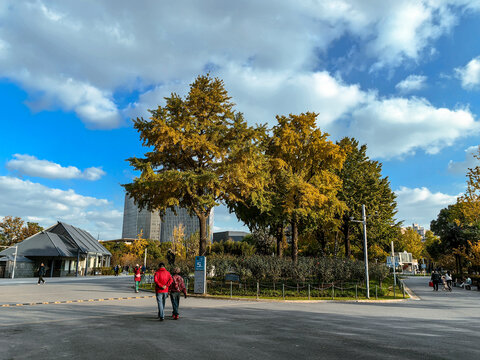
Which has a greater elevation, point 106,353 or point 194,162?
point 194,162

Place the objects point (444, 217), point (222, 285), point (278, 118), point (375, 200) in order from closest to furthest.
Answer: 1. point (222, 285)
2. point (278, 118)
3. point (375, 200)
4. point (444, 217)

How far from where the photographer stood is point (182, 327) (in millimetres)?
9500

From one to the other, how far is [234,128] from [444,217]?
2555 inches

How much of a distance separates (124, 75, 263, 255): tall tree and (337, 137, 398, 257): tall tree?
12652mm

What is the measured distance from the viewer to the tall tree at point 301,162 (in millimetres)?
24969

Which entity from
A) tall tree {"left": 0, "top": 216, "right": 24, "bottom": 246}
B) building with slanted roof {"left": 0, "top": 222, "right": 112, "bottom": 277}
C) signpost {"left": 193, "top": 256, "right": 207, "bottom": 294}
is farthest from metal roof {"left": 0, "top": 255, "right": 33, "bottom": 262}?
signpost {"left": 193, "top": 256, "right": 207, "bottom": 294}

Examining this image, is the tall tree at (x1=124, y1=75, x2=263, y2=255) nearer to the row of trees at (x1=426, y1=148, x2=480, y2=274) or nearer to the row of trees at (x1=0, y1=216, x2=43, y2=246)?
the row of trees at (x1=426, y1=148, x2=480, y2=274)

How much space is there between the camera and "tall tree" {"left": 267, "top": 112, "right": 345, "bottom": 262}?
25.0 m

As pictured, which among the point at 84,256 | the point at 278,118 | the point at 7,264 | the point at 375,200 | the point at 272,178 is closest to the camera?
the point at 272,178

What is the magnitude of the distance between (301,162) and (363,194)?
34.3 feet

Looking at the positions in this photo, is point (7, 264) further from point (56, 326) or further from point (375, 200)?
point (375, 200)

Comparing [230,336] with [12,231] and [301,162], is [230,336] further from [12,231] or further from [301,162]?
[12,231]

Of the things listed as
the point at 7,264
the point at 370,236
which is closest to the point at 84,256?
the point at 7,264

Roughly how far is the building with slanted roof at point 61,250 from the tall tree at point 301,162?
108 ft
